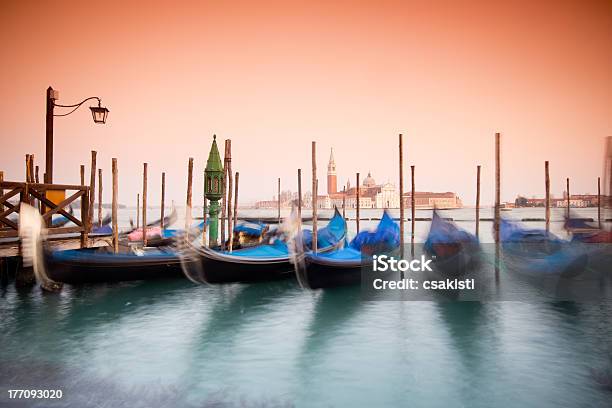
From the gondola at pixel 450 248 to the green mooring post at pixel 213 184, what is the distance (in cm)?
386

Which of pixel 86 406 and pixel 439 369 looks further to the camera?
pixel 439 369

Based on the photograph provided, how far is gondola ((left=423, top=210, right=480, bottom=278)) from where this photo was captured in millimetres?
7730

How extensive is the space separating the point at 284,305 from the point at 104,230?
649cm

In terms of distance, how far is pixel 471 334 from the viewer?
4.71m

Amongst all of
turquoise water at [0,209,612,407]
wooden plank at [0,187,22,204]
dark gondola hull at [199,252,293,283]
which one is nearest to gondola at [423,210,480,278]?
turquoise water at [0,209,612,407]

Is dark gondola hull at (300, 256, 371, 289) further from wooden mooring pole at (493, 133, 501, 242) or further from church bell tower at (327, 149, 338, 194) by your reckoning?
church bell tower at (327, 149, 338, 194)

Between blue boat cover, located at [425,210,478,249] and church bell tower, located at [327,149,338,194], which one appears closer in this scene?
blue boat cover, located at [425,210,478,249]

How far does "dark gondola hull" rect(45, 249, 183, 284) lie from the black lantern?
6.42ft

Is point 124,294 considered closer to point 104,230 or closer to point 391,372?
point 391,372

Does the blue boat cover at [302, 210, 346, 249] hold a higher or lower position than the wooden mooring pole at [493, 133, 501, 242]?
lower

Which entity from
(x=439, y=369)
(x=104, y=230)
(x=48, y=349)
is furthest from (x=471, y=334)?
(x=104, y=230)

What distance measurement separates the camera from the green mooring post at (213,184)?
8.56 meters

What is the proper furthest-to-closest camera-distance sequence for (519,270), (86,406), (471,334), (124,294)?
(519,270), (124,294), (471,334), (86,406)

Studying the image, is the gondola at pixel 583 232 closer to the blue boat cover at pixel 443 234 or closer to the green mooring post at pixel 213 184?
the blue boat cover at pixel 443 234
